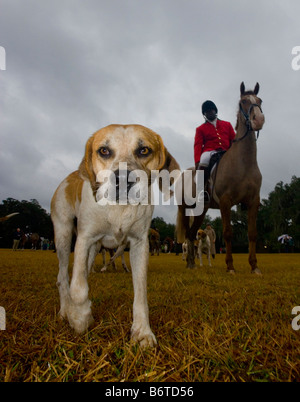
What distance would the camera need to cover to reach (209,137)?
8.41m

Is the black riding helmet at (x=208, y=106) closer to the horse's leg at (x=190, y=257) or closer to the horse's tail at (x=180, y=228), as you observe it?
the horse's tail at (x=180, y=228)

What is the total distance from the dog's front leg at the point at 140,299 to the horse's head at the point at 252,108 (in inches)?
235

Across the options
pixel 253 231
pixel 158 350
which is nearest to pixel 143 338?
pixel 158 350

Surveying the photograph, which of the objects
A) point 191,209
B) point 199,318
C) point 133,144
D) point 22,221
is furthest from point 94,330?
point 22,221

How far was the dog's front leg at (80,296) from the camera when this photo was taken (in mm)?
2096

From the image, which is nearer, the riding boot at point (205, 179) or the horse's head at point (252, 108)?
the horse's head at point (252, 108)

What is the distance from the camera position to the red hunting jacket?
8281 mm

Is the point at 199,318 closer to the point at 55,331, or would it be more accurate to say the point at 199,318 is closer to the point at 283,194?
the point at 55,331

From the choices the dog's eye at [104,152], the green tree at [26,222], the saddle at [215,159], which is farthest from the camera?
the green tree at [26,222]

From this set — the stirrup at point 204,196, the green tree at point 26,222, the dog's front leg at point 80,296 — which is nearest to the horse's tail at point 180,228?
the stirrup at point 204,196

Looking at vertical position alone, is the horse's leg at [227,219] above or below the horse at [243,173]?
below

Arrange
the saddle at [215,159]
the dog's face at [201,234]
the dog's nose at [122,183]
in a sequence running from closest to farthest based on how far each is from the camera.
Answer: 1. the dog's nose at [122,183]
2. the saddle at [215,159]
3. the dog's face at [201,234]

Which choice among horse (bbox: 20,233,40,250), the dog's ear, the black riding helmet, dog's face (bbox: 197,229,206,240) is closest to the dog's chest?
the dog's ear

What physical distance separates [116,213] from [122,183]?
0.37m
